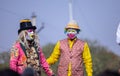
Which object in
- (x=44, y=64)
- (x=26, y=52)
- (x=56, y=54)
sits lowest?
(x=44, y=64)

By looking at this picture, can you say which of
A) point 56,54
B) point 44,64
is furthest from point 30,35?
point 56,54

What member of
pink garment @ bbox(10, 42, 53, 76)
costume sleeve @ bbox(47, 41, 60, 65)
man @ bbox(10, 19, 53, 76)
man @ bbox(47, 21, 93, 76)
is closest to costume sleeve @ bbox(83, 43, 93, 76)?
man @ bbox(47, 21, 93, 76)

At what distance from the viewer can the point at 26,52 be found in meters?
13.6

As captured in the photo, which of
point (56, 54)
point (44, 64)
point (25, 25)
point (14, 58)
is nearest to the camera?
point (14, 58)

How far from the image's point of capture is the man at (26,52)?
13.5 m

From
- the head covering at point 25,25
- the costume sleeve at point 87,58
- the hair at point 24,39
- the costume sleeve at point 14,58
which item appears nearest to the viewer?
the costume sleeve at point 14,58

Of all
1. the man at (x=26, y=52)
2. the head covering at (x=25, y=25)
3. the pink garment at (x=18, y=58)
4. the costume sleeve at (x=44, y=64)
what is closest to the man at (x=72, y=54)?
the costume sleeve at (x=44, y=64)

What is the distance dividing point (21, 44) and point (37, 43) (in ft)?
1.24

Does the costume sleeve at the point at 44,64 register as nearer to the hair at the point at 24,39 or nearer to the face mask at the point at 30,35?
the hair at the point at 24,39

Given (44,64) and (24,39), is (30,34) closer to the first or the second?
(24,39)

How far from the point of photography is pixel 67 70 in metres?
14.8

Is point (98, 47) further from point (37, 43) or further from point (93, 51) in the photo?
point (37, 43)

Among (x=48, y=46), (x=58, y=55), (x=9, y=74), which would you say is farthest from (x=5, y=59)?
(x=9, y=74)

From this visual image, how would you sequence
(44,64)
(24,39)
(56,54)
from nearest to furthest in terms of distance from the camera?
(24,39)
(44,64)
(56,54)
